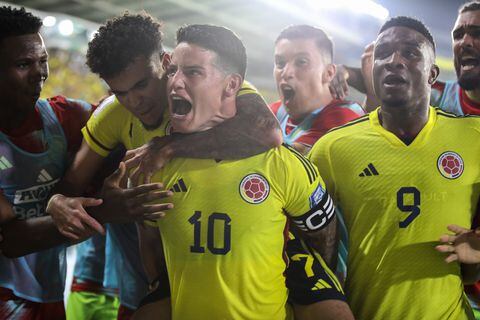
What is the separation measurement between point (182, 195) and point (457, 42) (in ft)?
3.50

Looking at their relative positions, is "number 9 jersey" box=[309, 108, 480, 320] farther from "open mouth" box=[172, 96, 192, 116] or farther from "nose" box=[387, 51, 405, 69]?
"open mouth" box=[172, 96, 192, 116]

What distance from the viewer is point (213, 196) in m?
1.79

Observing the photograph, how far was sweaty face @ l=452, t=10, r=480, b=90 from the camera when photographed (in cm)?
197

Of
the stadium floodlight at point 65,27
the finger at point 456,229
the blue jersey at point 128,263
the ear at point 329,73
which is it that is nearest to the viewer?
the finger at point 456,229

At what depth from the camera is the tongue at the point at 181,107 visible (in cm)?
181

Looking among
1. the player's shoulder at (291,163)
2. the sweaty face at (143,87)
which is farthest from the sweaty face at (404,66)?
the sweaty face at (143,87)

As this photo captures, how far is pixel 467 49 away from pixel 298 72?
58 centimetres

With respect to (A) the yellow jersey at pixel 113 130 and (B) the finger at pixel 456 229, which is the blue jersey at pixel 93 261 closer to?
(A) the yellow jersey at pixel 113 130

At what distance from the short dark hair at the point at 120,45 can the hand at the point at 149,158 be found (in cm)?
26

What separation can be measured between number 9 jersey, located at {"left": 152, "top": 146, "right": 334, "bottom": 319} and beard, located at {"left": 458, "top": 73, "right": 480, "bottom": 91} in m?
0.65

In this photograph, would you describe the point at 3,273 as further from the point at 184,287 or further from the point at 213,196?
the point at 213,196

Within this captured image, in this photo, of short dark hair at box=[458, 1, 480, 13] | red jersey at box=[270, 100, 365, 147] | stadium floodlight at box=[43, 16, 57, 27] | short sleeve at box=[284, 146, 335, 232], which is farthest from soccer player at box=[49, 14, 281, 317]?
short dark hair at box=[458, 1, 480, 13]

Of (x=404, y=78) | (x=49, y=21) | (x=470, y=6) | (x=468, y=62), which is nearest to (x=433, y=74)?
(x=404, y=78)

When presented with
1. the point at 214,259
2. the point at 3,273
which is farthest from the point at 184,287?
the point at 3,273
